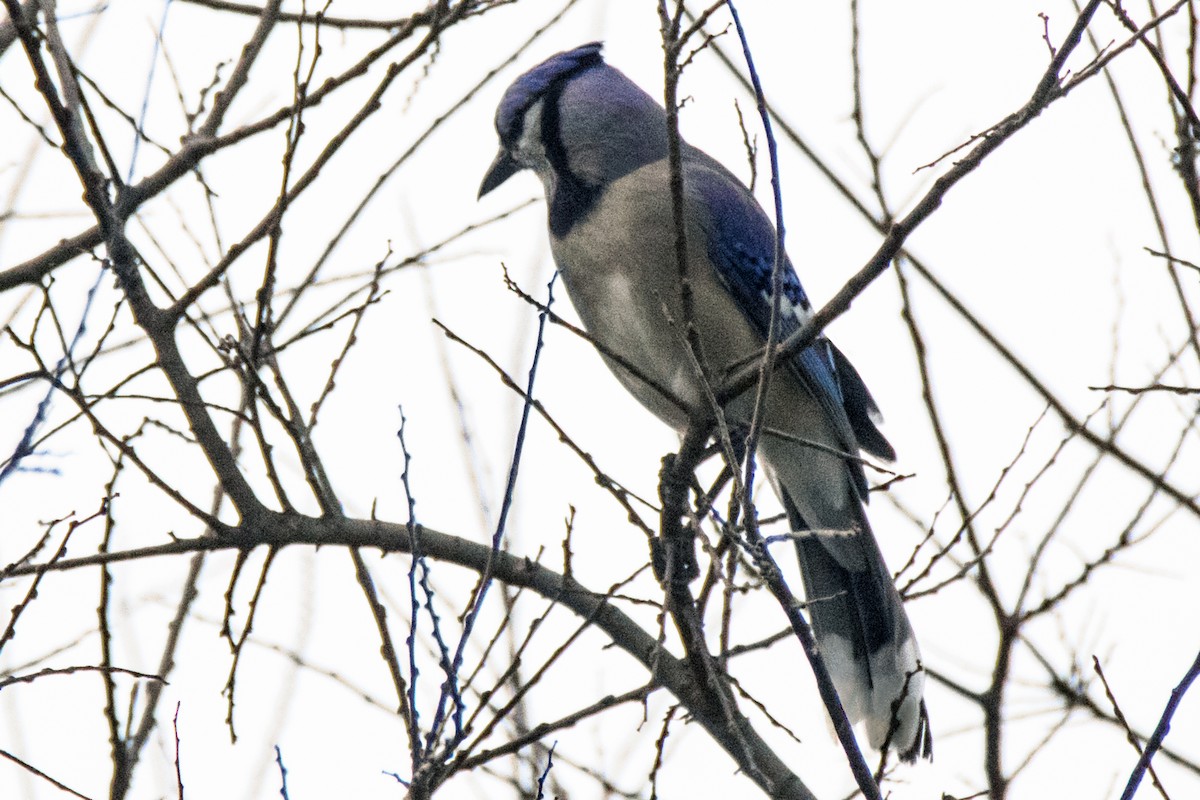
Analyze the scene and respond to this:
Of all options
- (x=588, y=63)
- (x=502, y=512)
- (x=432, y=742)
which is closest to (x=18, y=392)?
(x=502, y=512)

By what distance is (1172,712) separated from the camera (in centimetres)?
200

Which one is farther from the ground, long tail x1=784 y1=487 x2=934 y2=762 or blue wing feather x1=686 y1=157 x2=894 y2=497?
blue wing feather x1=686 y1=157 x2=894 y2=497

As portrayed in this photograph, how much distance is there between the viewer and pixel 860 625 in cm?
380

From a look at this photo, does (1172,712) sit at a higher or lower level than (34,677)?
lower

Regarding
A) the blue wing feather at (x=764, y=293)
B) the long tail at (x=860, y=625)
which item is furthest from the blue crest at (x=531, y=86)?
the long tail at (x=860, y=625)

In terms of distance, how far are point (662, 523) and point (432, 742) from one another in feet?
2.96

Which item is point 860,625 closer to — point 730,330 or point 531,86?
point 730,330

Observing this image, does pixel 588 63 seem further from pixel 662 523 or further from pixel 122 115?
pixel 662 523

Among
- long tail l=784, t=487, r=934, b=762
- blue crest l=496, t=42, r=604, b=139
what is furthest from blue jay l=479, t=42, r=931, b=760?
blue crest l=496, t=42, r=604, b=139

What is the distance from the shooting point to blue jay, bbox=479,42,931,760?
3.63 m

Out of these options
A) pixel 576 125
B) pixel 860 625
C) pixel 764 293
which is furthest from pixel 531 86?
pixel 860 625

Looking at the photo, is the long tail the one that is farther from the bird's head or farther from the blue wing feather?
the bird's head

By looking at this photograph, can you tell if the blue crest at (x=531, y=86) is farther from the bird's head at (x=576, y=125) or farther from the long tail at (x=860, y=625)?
the long tail at (x=860, y=625)

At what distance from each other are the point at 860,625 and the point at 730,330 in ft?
3.04
